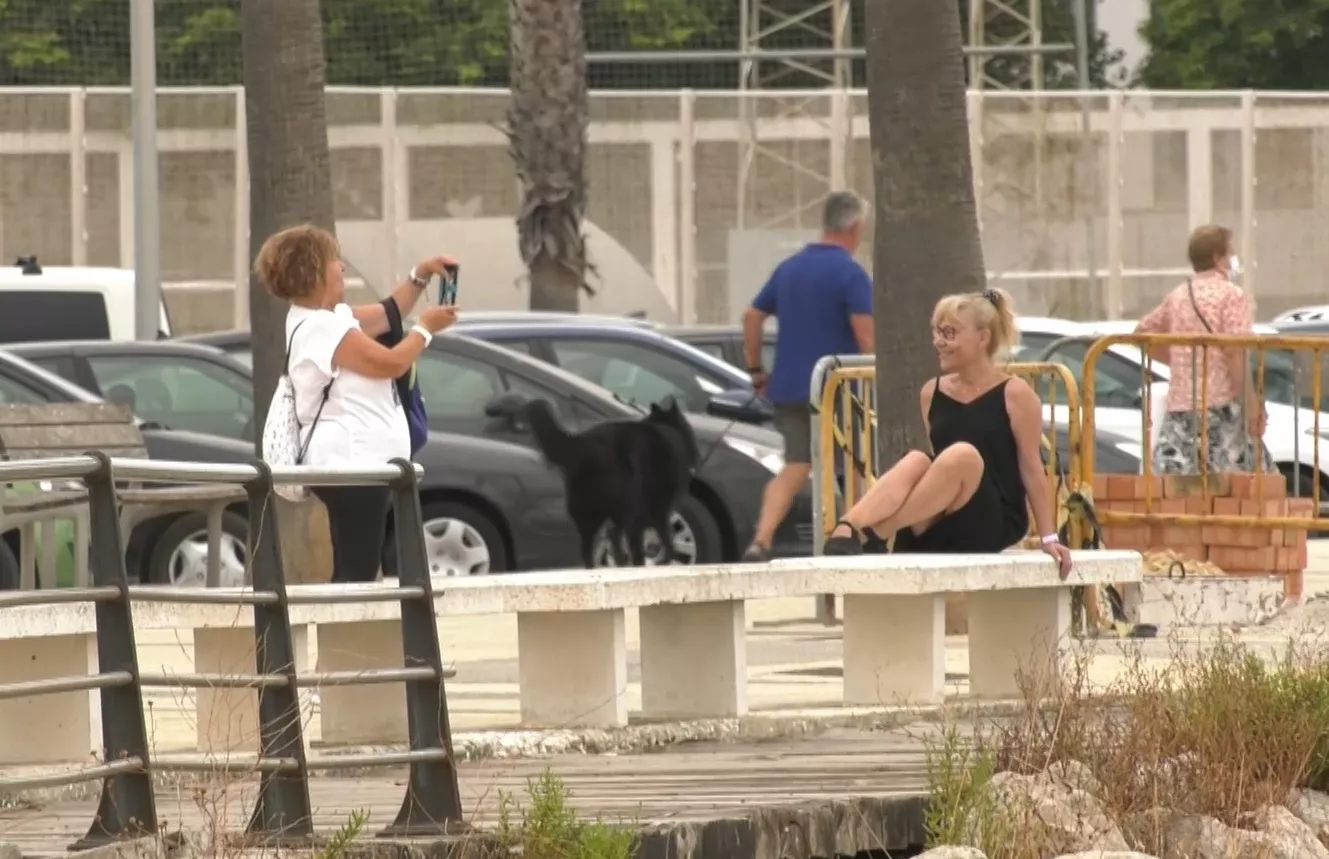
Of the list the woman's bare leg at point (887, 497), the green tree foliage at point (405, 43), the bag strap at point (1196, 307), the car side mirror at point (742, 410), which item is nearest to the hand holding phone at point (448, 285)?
the woman's bare leg at point (887, 497)

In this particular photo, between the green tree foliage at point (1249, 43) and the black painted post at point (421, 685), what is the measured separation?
1998 inches

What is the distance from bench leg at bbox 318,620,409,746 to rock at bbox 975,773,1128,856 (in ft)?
6.04

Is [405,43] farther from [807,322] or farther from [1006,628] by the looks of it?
[1006,628]

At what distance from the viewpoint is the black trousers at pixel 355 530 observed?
32.0ft

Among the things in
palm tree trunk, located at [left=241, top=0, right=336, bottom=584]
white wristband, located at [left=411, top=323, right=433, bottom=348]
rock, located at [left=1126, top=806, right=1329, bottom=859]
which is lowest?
rock, located at [left=1126, top=806, right=1329, bottom=859]

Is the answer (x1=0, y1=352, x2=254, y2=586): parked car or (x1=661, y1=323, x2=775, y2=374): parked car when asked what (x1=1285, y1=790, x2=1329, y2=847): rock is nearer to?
(x1=0, y1=352, x2=254, y2=586): parked car

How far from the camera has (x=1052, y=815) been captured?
812 centimetres

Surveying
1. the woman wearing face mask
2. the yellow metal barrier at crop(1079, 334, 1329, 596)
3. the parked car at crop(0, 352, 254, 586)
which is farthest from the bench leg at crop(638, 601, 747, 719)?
the parked car at crop(0, 352, 254, 586)

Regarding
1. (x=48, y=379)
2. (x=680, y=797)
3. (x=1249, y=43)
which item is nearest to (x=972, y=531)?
(x=680, y=797)

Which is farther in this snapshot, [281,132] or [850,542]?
[281,132]

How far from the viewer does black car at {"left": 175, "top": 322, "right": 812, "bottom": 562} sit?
16625 mm

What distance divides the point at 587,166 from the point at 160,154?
4288 mm

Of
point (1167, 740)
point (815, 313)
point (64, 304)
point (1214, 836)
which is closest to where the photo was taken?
point (1214, 836)

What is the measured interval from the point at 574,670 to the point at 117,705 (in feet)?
9.79
